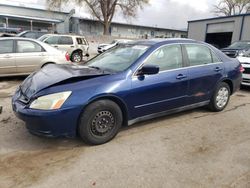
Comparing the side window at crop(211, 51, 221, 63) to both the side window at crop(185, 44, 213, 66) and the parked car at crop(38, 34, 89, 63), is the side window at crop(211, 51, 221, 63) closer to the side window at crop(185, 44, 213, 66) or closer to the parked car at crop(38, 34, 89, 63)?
the side window at crop(185, 44, 213, 66)

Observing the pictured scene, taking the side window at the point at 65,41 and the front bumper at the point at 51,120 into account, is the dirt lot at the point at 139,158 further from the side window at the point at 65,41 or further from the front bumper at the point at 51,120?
the side window at the point at 65,41

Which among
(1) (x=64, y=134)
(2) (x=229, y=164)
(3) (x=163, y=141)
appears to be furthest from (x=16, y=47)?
(2) (x=229, y=164)

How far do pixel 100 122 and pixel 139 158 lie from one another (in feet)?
2.55

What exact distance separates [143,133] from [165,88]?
85 centimetres

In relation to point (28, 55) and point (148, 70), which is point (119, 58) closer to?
point (148, 70)

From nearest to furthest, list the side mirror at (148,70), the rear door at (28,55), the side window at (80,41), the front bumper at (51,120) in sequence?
the front bumper at (51,120) < the side mirror at (148,70) < the rear door at (28,55) < the side window at (80,41)

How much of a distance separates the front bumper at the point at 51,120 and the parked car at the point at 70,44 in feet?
36.1

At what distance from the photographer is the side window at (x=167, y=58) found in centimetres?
414

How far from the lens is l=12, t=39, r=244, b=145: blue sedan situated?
327 cm

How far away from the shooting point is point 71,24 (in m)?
47.7

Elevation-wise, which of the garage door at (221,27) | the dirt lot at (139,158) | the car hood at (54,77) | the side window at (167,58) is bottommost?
the dirt lot at (139,158)

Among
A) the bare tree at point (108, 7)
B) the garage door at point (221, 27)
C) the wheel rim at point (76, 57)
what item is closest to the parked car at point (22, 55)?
the wheel rim at point (76, 57)

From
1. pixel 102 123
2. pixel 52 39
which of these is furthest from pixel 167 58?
pixel 52 39

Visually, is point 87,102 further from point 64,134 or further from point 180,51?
point 180,51
